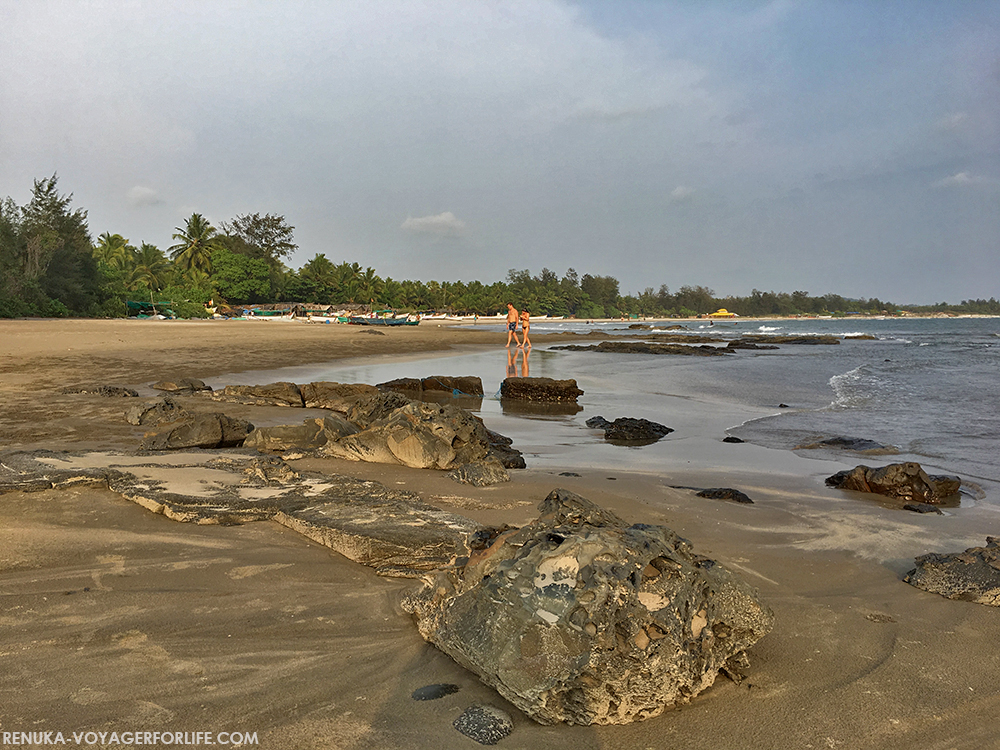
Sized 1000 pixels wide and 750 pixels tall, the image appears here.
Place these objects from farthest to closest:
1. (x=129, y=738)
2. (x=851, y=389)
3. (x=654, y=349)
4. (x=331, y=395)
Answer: (x=654, y=349)
(x=851, y=389)
(x=331, y=395)
(x=129, y=738)

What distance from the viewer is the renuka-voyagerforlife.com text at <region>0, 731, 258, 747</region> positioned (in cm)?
201

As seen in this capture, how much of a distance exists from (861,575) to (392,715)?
9.92 feet

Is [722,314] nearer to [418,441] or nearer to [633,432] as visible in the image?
[633,432]

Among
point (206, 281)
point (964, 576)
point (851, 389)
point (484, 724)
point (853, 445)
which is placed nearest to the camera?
point (484, 724)

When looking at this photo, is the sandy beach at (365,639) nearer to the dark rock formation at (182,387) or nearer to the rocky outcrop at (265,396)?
the rocky outcrop at (265,396)

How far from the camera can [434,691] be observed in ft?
7.92

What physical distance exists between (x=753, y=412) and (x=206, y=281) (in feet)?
216

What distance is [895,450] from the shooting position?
875 centimetres

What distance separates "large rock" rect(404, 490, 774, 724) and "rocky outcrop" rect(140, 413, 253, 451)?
4.64 metres

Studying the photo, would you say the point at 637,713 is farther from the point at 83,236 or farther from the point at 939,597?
the point at 83,236

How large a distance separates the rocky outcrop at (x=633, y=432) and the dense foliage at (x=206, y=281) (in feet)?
116

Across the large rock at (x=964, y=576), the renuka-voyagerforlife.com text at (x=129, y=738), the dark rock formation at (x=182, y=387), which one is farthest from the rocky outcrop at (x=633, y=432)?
the dark rock formation at (x=182, y=387)

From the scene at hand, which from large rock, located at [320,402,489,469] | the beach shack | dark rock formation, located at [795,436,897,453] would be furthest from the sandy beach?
the beach shack

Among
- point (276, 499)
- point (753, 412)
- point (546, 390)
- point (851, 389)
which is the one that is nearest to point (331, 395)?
point (546, 390)
